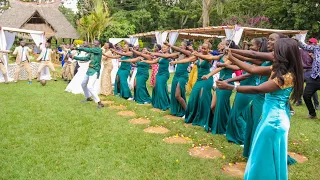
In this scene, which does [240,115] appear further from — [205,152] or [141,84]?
[141,84]

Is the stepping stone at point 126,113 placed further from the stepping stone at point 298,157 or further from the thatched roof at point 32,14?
the thatched roof at point 32,14

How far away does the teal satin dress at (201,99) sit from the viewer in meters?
6.63

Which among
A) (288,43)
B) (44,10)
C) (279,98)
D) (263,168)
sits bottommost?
(263,168)

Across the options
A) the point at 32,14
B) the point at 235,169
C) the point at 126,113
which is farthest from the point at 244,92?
the point at 32,14

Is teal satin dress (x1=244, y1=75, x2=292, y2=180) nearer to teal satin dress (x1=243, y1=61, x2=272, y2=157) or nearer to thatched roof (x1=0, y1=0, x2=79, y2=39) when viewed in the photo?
teal satin dress (x1=243, y1=61, x2=272, y2=157)

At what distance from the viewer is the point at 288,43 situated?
10.2ft

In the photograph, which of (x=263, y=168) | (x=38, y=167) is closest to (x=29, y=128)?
(x=38, y=167)

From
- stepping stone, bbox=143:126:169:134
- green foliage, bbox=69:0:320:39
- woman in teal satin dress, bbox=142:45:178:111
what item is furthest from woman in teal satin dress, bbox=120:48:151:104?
green foliage, bbox=69:0:320:39

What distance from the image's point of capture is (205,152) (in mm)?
5137

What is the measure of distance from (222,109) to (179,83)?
1.68 metres

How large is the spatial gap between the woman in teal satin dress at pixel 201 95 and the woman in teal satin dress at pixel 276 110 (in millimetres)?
3177

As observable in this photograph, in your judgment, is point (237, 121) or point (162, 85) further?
point (162, 85)

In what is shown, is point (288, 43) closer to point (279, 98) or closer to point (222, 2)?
point (279, 98)

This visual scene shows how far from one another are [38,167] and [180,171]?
6.59ft
